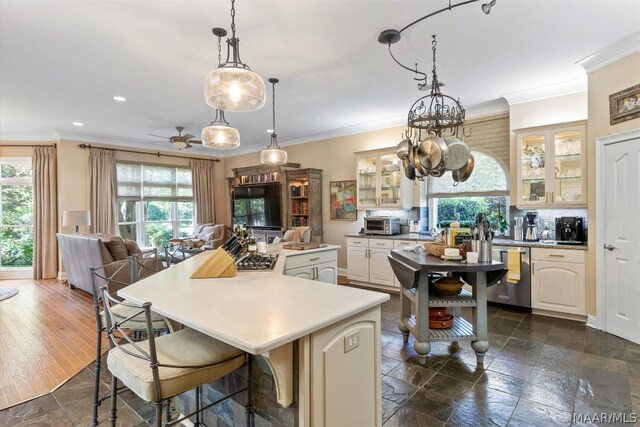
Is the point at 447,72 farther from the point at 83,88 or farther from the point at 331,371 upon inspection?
the point at 83,88

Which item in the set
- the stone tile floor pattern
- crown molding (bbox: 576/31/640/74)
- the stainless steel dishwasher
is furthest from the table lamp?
crown molding (bbox: 576/31/640/74)

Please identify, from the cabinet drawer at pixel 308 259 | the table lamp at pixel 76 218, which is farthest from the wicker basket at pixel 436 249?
the table lamp at pixel 76 218

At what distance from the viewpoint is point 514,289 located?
398cm

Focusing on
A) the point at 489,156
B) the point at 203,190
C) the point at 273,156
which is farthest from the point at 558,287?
the point at 203,190

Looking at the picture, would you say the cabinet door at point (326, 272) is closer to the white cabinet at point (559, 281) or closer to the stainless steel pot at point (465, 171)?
the stainless steel pot at point (465, 171)

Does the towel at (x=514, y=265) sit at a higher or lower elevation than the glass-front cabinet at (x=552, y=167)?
lower

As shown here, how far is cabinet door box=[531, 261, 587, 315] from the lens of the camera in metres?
3.59

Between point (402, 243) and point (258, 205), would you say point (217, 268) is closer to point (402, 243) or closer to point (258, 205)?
point (402, 243)

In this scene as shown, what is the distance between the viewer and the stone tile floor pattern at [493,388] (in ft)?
6.73

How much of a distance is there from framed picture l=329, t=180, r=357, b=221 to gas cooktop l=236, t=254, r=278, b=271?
328cm

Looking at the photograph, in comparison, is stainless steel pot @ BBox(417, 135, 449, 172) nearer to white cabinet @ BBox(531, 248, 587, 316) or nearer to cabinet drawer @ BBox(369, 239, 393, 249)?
white cabinet @ BBox(531, 248, 587, 316)

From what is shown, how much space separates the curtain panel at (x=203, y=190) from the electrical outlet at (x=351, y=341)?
7.15 metres

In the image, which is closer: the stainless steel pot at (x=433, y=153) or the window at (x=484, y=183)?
the stainless steel pot at (x=433, y=153)

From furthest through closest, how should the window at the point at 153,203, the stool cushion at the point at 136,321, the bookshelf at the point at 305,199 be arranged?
the window at the point at 153,203
the bookshelf at the point at 305,199
the stool cushion at the point at 136,321
